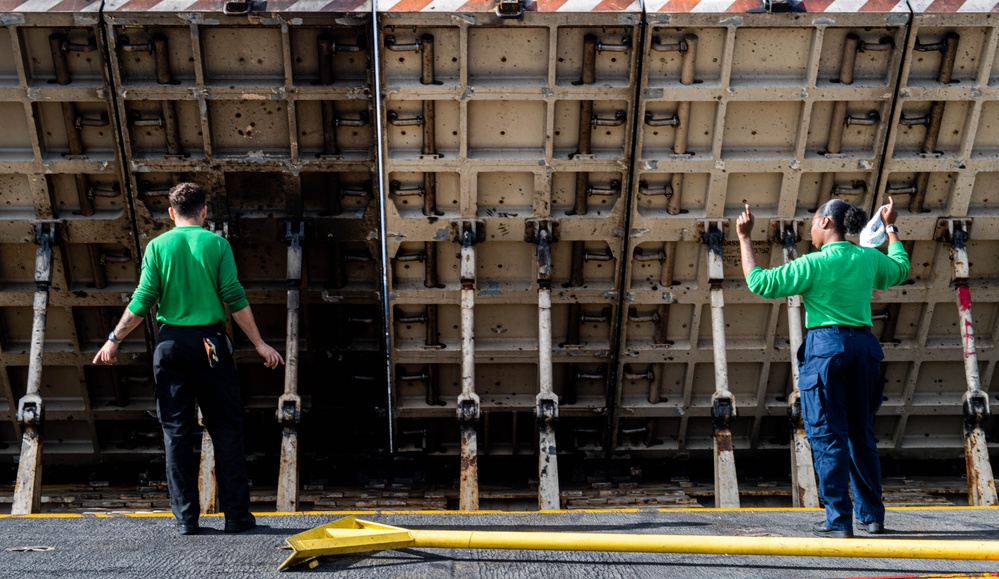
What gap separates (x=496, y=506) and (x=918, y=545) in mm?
3714

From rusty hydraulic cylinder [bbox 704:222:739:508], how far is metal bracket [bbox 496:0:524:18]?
2.05 meters

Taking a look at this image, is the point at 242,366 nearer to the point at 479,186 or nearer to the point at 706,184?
the point at 479,186

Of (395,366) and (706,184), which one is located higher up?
(706,184)

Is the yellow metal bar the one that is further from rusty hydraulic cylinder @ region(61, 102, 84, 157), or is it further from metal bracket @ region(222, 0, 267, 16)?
rusty hydraulic cylinder @ region(61, 102, 84, 157)

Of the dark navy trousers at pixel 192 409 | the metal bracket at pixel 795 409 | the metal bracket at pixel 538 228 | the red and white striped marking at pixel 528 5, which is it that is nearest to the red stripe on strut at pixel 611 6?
the red and white striped marking at pixel 528 5

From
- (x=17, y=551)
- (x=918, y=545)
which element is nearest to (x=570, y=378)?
(x=918, y=545)

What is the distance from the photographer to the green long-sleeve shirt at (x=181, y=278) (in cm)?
486

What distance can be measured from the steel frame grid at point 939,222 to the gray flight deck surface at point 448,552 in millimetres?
2040

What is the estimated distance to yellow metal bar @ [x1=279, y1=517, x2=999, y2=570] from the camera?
4.20 m

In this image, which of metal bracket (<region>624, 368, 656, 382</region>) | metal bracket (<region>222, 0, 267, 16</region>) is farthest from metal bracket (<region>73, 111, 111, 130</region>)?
metal bracket (<region>624, 368, 656, 382</region>)

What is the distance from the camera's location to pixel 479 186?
22.4 ft

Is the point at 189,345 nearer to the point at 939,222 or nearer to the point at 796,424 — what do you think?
the point at 796,424

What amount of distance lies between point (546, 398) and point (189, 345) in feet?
8.79

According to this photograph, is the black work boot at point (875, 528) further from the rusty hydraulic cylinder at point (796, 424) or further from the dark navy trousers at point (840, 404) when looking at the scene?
the rusty hydraulic cylinder at point (796, 424)
